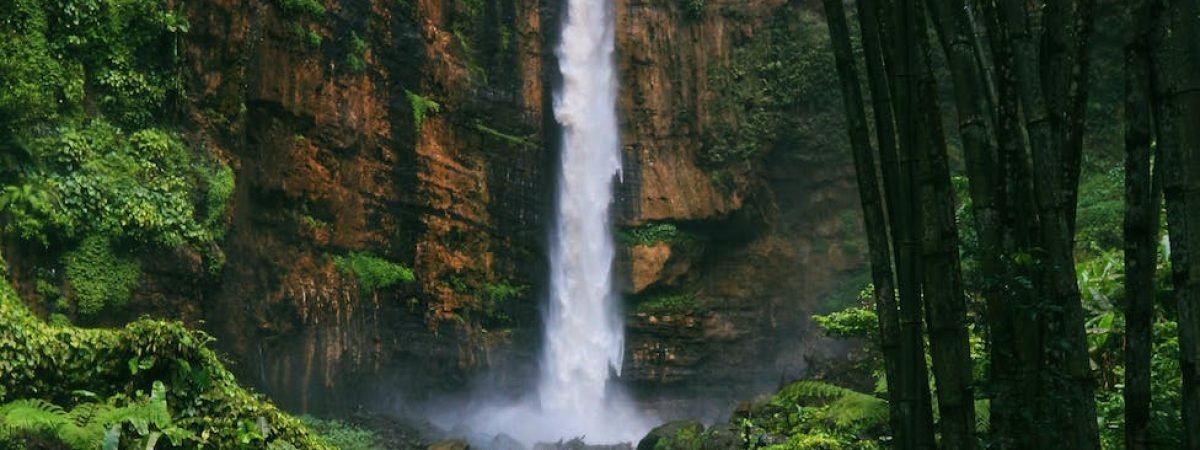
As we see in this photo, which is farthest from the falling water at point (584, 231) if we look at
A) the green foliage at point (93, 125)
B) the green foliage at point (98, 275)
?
the green foliage at point (98, 275)

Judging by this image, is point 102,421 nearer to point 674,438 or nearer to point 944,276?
point 944,276

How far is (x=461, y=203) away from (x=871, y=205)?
53.3 ft

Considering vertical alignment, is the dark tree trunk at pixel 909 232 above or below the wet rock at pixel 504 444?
above

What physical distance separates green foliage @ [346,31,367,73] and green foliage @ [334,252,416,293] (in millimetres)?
3591

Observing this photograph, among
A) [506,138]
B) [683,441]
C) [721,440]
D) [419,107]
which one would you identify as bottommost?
[683,441]

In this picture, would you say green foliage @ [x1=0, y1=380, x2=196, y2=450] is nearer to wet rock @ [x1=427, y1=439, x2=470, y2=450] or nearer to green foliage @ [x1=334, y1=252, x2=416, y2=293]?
wet rock @ [x1=427, y1=439, x2=470, y2=450]

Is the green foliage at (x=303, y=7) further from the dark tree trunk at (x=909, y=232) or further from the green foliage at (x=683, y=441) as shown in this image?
the dark tree trunk at (x=909, y=232)

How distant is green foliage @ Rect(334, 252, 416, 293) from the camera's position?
1712 cm

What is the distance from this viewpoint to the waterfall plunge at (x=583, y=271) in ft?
67.4

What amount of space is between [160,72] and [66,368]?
6796 mm

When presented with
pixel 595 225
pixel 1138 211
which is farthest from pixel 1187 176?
pixel 595 225

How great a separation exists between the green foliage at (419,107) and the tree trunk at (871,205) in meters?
15.5

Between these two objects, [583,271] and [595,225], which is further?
[595,225]

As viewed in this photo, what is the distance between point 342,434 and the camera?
14.4 metres
